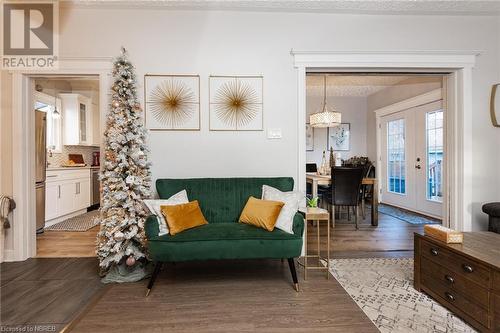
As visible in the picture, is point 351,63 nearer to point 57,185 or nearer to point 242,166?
point 242,166

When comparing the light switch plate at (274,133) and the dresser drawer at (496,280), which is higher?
the light switch plate at (274,133)

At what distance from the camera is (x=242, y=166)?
308cm

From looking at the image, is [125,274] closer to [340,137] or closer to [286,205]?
[286,205]

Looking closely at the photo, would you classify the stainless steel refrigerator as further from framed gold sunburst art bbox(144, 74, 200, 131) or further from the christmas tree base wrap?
the christmas tree base wrap

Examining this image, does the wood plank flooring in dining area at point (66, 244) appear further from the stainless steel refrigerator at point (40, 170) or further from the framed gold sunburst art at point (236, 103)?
the framed gold sunburst art at point (236, 103)

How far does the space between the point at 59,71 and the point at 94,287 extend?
2328 millimetres

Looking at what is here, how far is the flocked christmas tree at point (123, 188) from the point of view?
2.43 meters

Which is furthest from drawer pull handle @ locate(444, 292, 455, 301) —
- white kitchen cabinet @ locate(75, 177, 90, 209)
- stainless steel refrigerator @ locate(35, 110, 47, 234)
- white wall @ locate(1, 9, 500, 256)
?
white kitchen cabinet @ locate(75, 177, 90, 209)

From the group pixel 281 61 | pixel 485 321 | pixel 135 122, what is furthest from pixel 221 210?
pixel 485 321

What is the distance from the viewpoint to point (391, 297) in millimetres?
2158

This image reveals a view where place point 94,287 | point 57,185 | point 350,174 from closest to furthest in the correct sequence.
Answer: point 94,287 < point 350,174 < point 57,185

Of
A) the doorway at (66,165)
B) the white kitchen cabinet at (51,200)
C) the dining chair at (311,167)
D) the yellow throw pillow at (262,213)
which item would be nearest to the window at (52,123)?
the doorway at (66,165)

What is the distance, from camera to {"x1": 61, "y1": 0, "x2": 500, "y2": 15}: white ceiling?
2.88 metres

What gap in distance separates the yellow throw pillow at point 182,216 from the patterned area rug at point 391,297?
4.72ft
